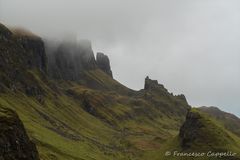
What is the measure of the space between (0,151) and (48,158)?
12150 cm

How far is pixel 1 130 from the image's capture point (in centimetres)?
6831

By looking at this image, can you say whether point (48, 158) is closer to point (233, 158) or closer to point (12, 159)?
point (233, 158)

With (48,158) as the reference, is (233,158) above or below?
above

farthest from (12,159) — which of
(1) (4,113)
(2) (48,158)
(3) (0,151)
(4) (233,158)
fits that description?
(4) (233,158)

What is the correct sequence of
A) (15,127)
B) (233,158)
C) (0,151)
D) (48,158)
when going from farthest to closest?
(233,158) → (48,158) → (15,127) → (0,151)

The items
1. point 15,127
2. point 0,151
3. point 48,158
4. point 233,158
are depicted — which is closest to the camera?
point 0,151

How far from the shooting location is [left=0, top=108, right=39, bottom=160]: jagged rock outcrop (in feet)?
222

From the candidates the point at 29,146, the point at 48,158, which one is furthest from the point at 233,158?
the point at 29,146

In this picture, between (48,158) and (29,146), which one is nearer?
(29,146)

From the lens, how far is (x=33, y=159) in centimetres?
7288

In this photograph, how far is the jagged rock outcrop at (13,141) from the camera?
67.6 meters

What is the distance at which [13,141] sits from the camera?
2756 inches

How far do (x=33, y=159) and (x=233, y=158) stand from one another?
481ft

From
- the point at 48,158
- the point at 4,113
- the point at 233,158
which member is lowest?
the point at 48,158
